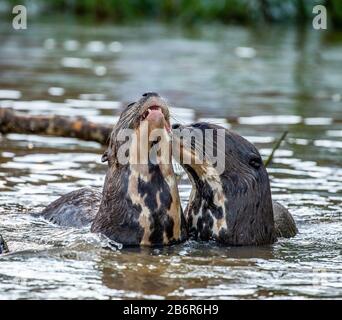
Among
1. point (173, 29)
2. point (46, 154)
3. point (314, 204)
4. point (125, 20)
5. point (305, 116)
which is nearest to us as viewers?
point (314, 204)

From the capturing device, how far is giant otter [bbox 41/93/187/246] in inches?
270

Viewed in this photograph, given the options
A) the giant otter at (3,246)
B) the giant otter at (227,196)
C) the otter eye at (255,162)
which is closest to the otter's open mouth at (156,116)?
the giant otter at (227,196)

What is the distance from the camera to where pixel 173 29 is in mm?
25562

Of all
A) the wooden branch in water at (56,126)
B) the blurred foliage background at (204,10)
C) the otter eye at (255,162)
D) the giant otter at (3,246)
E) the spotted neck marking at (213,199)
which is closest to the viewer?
the giant otter at (3,246)

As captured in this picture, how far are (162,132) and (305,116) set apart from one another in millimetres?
6674

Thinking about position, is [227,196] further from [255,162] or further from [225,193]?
[255,162]

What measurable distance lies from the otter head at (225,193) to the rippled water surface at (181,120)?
0.11 metres

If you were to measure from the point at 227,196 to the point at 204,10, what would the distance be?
2062 cm

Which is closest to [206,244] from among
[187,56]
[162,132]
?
[162,132]

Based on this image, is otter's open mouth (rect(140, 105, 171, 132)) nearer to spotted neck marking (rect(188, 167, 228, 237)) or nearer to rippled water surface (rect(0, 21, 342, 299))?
spotted neck marking (rect(188, 167, 228, 237))

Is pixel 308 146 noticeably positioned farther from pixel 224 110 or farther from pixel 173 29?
pixel 173 29

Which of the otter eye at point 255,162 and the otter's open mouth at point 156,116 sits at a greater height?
the otter's open mouth at point 156,116

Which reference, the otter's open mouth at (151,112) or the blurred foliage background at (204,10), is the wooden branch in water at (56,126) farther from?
the blurred foliage background at (204,10)

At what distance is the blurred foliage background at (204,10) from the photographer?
2658 cm
